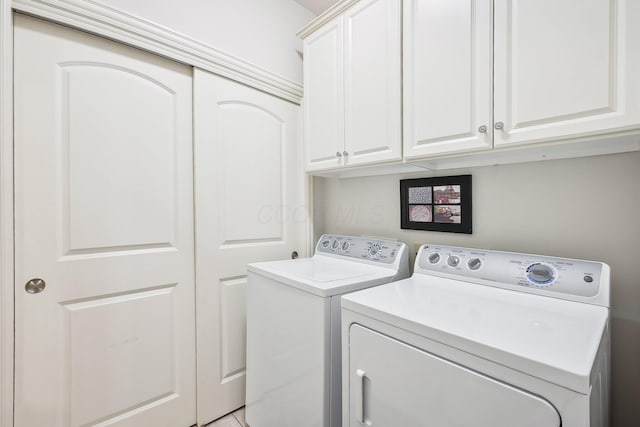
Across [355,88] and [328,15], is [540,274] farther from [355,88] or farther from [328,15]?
[328,15]

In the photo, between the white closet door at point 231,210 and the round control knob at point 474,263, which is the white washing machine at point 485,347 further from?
the white closet door at point 231,210

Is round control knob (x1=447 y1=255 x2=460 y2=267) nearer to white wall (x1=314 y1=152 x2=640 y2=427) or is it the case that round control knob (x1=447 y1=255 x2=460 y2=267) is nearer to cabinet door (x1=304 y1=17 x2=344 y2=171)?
white wall (x1=314 y1=152 x2=640 y2=427)

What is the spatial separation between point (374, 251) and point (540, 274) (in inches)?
29.6

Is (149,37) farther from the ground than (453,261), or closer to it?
farther from the ground

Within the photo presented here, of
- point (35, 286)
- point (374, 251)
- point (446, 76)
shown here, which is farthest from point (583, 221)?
point (35, 286)

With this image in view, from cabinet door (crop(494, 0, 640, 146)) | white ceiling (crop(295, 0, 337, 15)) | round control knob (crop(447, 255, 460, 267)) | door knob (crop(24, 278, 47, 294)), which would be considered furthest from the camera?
white ceiling (crop(295, 0, 337, 15))

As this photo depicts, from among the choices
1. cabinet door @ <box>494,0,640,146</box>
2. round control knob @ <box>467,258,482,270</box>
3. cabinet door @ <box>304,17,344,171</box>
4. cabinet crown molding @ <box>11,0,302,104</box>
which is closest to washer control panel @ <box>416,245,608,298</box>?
round control knob @ <box>467,258,482,270</box>

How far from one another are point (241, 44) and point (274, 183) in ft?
2.88

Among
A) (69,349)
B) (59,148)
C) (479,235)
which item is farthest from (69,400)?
(479,235)

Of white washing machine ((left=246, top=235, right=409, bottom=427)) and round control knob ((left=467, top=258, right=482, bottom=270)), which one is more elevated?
round control knob ((left=467, top=258, right=482, bottom=270))

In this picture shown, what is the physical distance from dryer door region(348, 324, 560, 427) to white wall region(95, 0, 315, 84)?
1.73 metres

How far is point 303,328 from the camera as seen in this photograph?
3.86ft

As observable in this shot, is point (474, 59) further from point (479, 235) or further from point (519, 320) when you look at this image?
point (519, 320)

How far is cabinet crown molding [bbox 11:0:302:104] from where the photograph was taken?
116 centimetres
